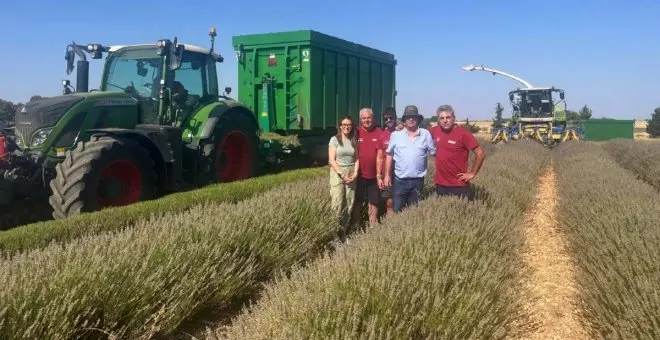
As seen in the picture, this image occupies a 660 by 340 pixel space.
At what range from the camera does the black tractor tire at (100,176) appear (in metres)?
5.71

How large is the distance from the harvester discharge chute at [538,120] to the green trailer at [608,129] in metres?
7.12

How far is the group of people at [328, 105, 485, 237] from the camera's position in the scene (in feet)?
17.4

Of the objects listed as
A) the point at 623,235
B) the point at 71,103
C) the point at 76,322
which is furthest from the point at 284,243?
the point at 71,103

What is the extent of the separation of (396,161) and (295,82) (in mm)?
6085

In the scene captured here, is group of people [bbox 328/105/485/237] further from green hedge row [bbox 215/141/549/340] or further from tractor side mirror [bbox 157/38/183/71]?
tractor side mirror [bbox 157/38/183/71]

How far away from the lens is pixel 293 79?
11219 millimetres

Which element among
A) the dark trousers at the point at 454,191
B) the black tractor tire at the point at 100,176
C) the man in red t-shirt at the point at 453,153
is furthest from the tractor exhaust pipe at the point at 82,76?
the dark trousers at the point at 454,191

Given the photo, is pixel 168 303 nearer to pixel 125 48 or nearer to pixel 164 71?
pixel 164 71

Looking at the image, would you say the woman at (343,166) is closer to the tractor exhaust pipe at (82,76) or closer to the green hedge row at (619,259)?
the green hedge row at (619,259)

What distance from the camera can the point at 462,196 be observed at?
5.29m

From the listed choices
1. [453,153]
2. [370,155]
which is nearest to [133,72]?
[370,155]

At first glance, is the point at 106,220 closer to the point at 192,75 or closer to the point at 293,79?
the point at 192,75

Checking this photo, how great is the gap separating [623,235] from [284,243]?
8.85 ft

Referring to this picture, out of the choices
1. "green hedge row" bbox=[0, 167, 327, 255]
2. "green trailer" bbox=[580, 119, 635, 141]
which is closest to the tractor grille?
"green hedge row" bbox=[0, 167, 327, 255]
